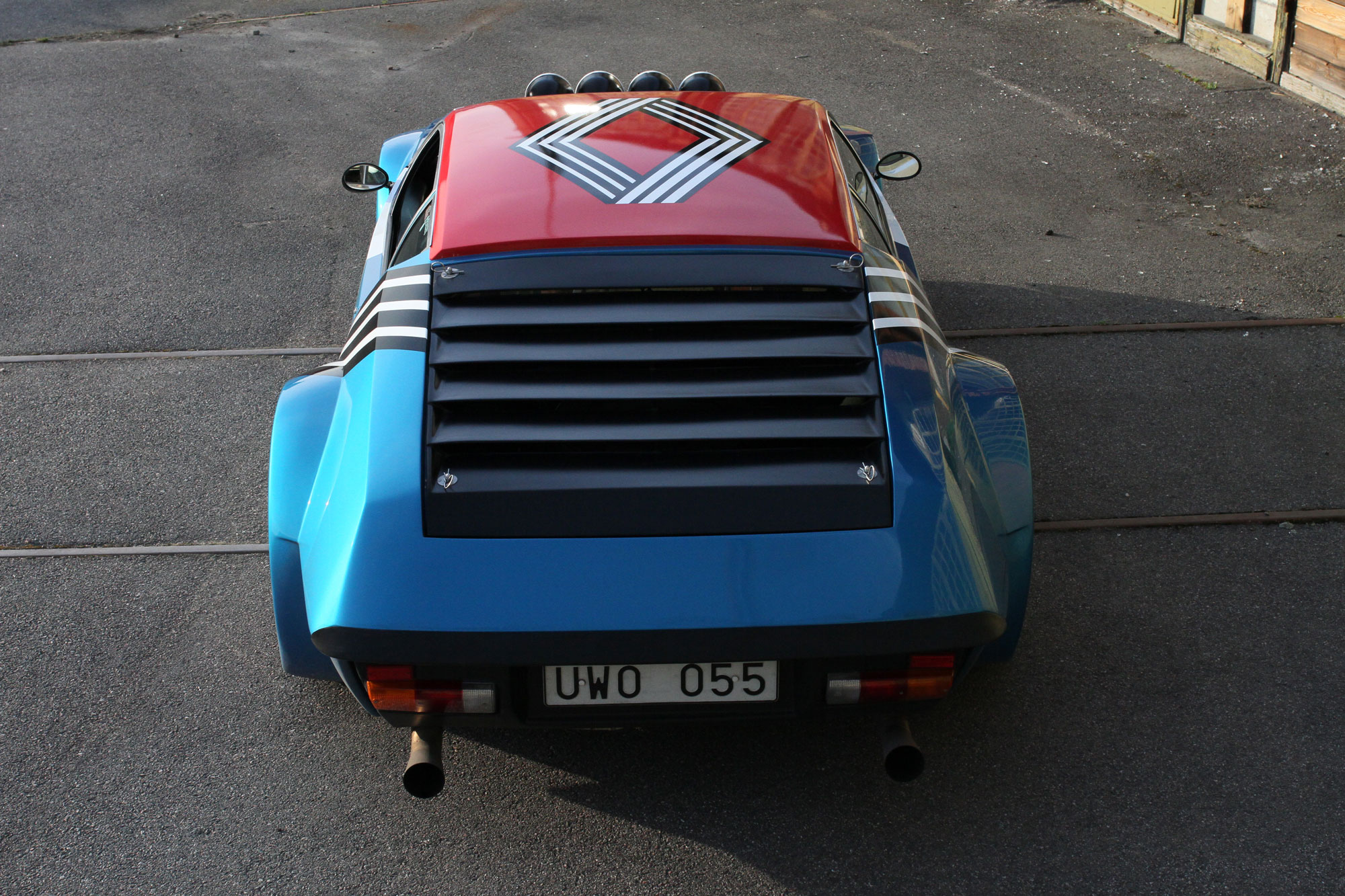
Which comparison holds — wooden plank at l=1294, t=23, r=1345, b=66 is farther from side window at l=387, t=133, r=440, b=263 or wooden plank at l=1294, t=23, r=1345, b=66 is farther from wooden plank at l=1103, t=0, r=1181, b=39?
side window at l=387, t=133, r=440, b=263

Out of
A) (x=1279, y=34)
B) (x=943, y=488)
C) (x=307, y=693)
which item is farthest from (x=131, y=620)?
(x=1279, y=34)

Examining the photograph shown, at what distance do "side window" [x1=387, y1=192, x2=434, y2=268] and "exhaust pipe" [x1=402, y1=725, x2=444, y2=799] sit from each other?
1.34 metres

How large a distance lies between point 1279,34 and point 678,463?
8.07 metres

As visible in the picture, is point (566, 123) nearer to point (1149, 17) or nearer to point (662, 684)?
point (662, 684)

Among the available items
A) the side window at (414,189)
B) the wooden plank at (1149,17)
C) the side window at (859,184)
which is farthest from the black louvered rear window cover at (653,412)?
the wooden plank at (1149,17)

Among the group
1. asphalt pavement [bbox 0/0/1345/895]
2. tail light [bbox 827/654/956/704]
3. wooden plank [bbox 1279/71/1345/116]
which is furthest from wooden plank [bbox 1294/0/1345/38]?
tail light [bbox 827/654/956/704]

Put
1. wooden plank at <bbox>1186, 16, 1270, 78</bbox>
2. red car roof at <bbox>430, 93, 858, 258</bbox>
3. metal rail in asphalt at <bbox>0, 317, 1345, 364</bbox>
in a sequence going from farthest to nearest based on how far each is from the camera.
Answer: wooden plank at <bbox>1186, 16, 1270, 78</bbox>, metal rail in asphalt at <bbox>0, 317, 1345, 364</bbox>, red car roof at <bbox>430, 93, 858, 258</bbox>

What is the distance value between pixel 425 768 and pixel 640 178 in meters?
1.69

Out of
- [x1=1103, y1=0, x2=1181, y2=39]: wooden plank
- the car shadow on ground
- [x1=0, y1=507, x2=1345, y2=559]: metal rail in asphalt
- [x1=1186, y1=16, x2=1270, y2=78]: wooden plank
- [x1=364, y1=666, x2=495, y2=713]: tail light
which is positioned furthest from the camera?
[x1=1103, y1=0, x2=1181, y2=39]: wooden plank

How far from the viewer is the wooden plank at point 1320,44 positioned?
307 inches

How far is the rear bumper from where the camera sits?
2.31 meters

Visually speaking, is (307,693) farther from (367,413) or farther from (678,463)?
(678,463)

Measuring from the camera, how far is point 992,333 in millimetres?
5156

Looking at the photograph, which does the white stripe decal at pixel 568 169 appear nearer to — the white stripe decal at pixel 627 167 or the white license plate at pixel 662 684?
the white stripe decal at pixel 627 167
